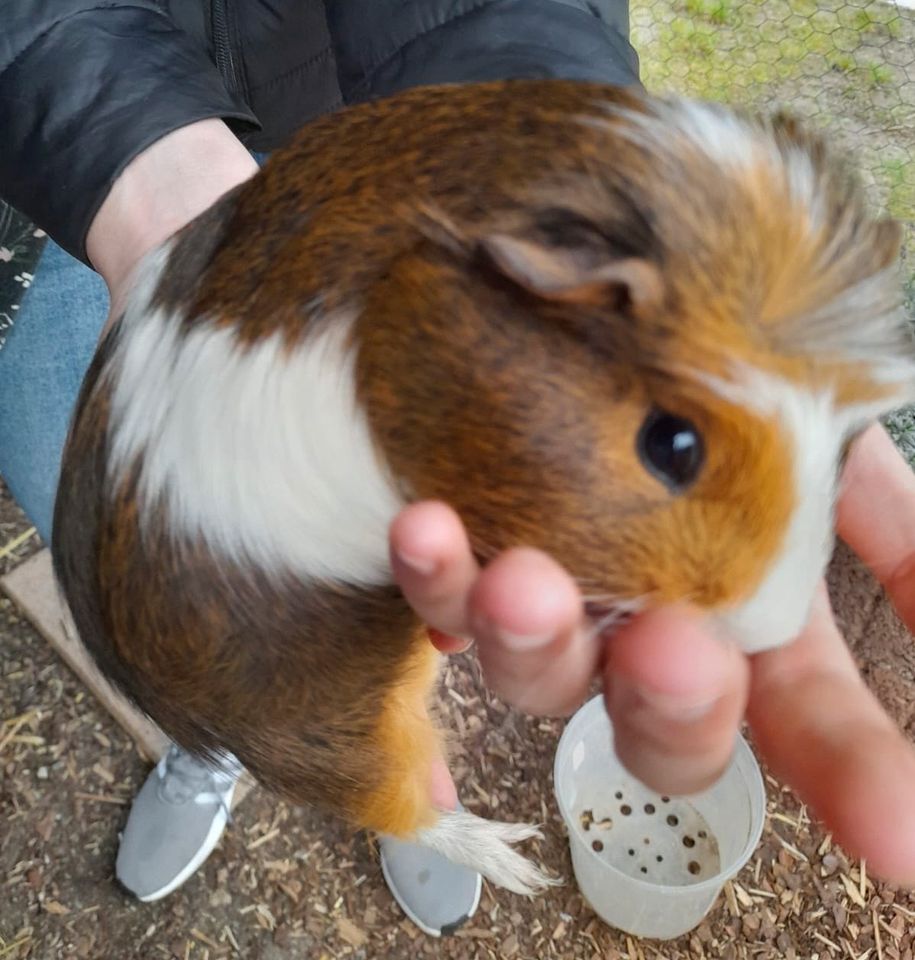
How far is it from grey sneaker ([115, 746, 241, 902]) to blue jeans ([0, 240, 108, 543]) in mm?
564

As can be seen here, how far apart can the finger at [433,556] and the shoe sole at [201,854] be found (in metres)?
1.35

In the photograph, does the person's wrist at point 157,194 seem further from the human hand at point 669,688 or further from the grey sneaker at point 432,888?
the grey sneaker at point 432,888

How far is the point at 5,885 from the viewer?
1.74 m

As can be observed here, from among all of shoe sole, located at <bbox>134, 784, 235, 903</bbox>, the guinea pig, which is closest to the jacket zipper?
the guinea pig

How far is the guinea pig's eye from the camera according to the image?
1.93ft

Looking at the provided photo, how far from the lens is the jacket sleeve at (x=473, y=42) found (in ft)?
4.01

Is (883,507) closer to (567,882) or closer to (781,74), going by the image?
(567,882)

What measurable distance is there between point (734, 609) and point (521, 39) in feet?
2.96

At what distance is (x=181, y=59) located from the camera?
121cm

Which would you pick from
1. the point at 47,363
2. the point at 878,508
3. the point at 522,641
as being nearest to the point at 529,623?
the point at 522,641

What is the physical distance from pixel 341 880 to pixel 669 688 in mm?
1394

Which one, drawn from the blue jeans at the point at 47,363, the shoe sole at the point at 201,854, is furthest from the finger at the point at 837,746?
the shoe sole at the point at 201,854

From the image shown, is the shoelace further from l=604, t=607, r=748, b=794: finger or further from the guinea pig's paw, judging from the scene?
l=604, t=607, r=748, b=794: finger

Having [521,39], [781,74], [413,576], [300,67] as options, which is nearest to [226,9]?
[300,67]
